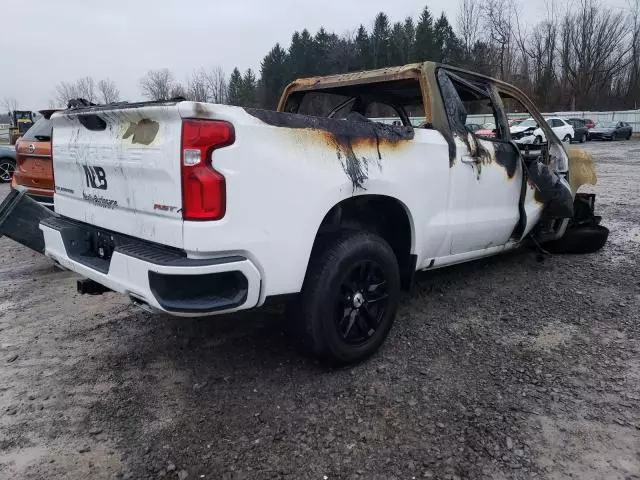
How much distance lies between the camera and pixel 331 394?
281cm

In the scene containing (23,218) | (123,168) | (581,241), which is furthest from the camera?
(581,241)

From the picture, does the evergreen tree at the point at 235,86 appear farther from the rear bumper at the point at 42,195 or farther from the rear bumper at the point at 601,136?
the rear bumper at the point at 42,195

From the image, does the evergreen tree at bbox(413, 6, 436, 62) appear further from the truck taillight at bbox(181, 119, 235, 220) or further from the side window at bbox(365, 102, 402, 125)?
the truck taillight at bbox(181, 119, 235, 220)

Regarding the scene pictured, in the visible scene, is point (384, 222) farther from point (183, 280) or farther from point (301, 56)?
point (301, 56)

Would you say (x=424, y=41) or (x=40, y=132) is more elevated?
(x=424, y=41)

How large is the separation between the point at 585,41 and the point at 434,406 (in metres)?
61.3

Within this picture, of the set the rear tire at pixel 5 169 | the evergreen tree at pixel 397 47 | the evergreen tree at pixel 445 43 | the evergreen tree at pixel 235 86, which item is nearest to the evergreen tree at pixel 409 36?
the evergreen tree at pixel 397 47

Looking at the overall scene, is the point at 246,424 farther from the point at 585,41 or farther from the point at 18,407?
the point at 585,41

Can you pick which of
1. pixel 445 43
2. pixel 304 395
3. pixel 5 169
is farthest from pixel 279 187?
pixel 445 43

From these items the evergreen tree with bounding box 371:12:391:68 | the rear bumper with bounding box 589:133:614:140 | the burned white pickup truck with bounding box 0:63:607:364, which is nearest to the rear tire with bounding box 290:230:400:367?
the burned white pickup truck with bounding box 0:63:607:364

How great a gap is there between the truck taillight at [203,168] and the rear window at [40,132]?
374 centimetres

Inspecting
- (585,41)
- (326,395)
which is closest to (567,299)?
(326,395)

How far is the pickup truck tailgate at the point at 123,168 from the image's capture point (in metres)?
2.34

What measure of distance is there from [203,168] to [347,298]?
114 centimetres
